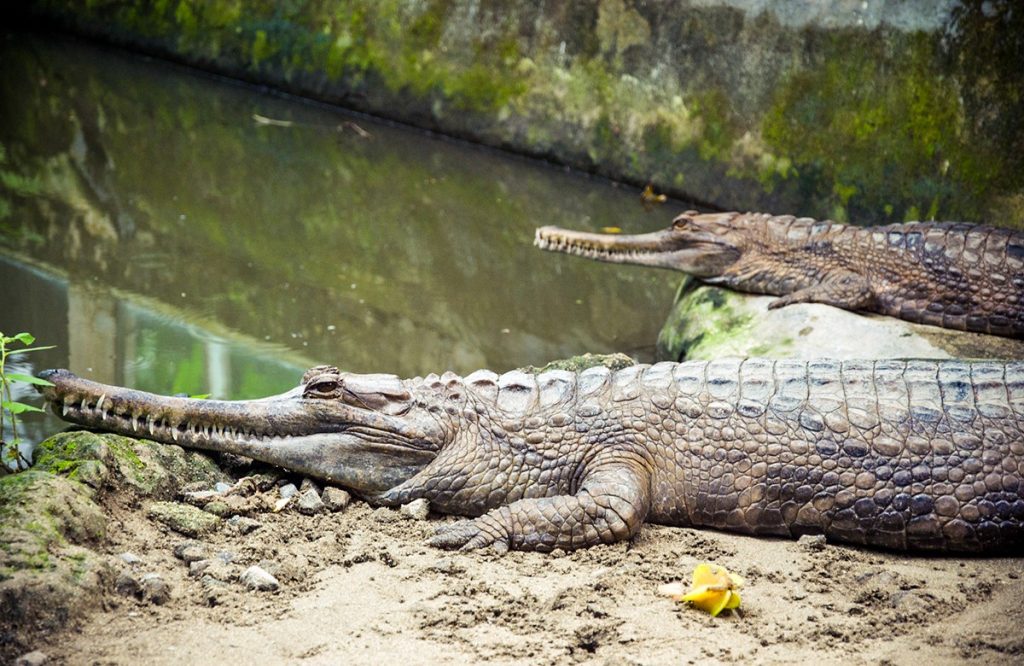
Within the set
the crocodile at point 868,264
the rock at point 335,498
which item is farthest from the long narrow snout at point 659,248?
the rock at point 335,498

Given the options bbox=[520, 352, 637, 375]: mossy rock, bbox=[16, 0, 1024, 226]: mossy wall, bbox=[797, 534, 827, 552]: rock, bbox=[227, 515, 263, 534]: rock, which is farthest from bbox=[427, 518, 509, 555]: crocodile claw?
bbox=[16, 0, 1024, 226]: mossy wall

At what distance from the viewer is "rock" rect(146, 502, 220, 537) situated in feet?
13.6

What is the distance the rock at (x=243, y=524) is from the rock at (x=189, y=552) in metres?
0.21

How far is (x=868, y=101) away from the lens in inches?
385

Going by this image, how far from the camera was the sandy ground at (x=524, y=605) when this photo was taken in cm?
334

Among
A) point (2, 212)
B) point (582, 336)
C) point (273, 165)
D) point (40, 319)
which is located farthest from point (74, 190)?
point (582, 336)

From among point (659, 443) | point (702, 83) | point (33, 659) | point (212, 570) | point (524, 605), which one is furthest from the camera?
point (702, 83)

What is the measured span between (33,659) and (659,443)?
7.96ft

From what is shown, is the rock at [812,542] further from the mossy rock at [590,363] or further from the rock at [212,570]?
the rock at [212,570]

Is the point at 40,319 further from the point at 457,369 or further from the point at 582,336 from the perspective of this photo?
the point at 582,336

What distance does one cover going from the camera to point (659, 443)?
4461 mm

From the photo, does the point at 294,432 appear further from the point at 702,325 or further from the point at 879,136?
the point at 879,136

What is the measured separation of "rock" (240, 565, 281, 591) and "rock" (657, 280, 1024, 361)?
2651 millimetres

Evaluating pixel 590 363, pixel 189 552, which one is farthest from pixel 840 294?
pixel 189 552
